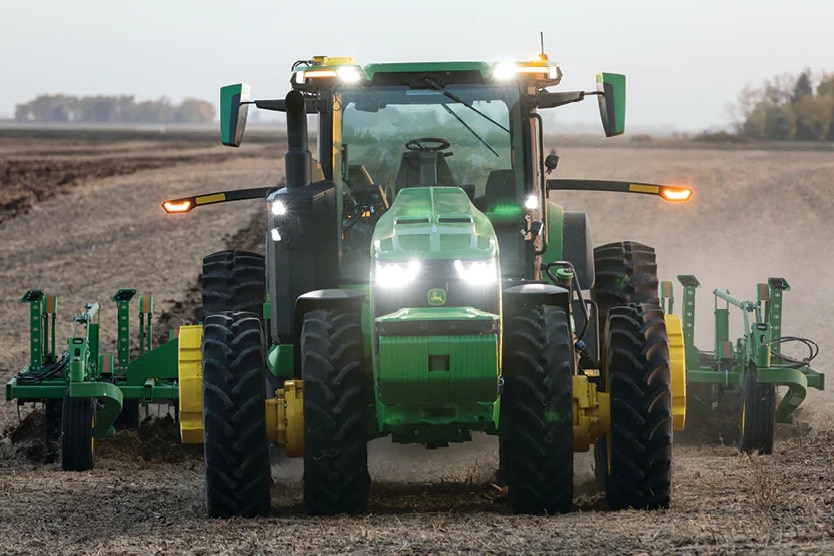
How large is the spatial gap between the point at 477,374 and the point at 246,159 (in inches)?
2439

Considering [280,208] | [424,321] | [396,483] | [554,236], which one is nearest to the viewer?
[424,321]

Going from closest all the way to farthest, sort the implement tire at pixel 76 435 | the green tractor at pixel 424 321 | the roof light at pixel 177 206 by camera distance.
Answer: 1. the green tractor at pixel 424 321
2. the roof light at pixel 177 206
3. the implement tire at pixel 76 435

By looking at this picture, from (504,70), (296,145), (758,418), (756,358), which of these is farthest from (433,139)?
(758,418)

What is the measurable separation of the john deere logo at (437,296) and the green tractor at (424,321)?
18mm

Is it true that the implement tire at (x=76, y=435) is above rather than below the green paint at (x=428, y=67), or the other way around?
below

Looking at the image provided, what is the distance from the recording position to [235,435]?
25.6 ft

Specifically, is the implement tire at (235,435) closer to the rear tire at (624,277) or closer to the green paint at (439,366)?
the green paint at (439,366)

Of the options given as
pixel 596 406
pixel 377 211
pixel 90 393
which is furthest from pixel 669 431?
pixel 90 393

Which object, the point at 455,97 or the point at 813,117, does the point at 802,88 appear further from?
the point at 455,97

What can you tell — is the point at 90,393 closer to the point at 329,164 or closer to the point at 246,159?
the point at 329,164

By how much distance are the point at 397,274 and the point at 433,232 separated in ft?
1.06

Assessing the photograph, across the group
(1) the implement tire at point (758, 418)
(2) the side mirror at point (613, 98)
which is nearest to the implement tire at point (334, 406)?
(2) the side mirror at point (613, 98)

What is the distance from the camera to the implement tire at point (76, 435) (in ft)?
33.3

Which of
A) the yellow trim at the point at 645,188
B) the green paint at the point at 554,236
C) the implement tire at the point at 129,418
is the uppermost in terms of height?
the yellow trim at the point at 645,188
